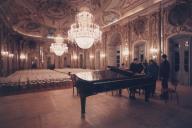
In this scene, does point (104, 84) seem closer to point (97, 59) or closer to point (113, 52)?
point (113, 52)

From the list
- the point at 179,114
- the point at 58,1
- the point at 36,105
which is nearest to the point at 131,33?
the point at 58,1

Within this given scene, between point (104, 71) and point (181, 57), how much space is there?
18.0 feet

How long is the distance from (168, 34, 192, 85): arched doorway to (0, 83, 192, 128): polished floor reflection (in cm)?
395

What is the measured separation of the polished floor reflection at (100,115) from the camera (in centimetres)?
292

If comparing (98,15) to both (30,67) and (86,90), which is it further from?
(30,67)

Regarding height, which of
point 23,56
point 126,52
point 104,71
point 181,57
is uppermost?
point 23,56

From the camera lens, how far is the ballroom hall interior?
3.37 meters

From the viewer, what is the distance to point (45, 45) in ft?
66.4

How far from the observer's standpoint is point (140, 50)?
10719mm

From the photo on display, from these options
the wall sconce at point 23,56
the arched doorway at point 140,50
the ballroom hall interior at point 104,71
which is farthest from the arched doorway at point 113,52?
the wall sconce at point 23,56

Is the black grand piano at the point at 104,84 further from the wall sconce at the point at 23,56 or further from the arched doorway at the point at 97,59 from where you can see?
the wall sconce at the point at 23,56

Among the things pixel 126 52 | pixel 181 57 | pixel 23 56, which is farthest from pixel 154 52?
pixel 23 56

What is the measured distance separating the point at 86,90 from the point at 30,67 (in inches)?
725

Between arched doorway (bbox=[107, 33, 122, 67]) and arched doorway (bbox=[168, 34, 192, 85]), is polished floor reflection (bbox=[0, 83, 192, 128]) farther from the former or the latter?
arched doorway (bbox=[107, 33, 122, 67])
